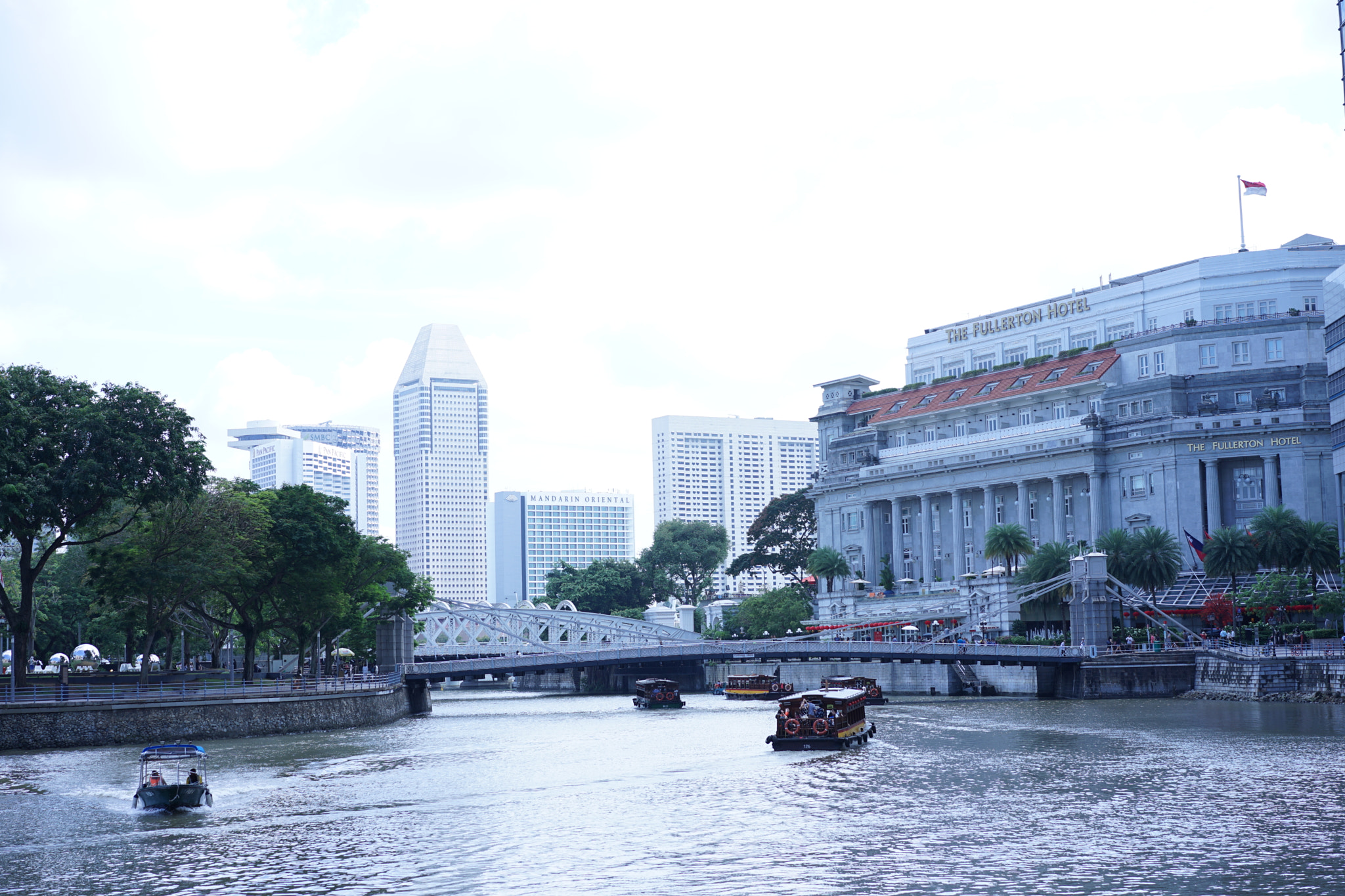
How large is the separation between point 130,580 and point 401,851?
49927mm

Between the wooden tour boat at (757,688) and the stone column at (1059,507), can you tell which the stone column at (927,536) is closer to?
the stone column at (1059,507)

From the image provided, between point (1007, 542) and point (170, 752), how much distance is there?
99.4 metres

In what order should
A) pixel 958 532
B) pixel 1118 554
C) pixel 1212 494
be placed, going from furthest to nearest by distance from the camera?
pixel 958 532
pixel 1212 494
pixel 1118 554

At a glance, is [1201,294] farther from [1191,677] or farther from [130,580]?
[130,580]

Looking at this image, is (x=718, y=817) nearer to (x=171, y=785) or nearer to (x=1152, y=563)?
(x=171, y=785)

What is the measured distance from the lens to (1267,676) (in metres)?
102

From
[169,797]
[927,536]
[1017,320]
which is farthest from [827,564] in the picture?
[169,797]

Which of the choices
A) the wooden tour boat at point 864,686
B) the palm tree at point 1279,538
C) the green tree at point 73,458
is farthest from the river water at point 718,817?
the palm tree at point 1279,538

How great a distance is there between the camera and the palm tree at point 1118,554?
130 m

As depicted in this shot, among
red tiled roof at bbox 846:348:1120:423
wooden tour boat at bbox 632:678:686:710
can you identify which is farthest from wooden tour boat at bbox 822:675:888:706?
red tiled roof at bbox 846:348:1120:423

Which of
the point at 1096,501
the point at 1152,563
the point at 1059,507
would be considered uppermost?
the point at 1096,501

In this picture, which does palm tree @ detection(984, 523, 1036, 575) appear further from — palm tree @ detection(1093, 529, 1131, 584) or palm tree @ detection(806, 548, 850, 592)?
palm tree @ detection(806, 548, 850, 592)

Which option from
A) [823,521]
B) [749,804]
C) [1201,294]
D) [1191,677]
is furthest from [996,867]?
[823,521]

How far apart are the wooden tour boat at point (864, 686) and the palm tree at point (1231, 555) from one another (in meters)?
28.6
